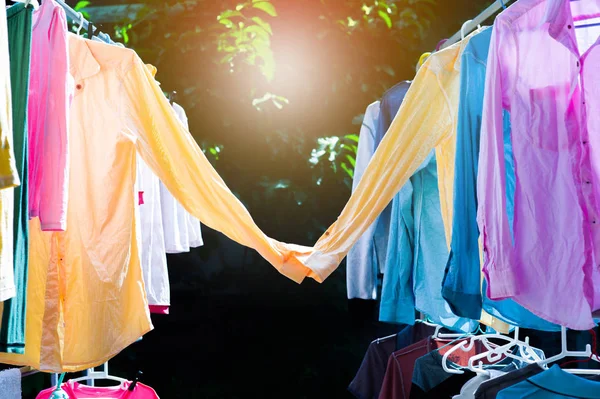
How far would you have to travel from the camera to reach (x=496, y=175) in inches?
61.5

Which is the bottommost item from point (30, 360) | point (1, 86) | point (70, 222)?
point (30, 360)

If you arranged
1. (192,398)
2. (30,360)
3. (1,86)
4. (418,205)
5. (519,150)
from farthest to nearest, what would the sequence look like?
(192,398) < (418,205) < (30,360) < (519,150) < (1,86)

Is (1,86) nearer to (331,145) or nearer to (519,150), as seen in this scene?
(519,150)

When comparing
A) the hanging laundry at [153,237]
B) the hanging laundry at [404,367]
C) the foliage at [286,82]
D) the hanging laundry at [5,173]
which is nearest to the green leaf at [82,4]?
the foliage at [286,82]

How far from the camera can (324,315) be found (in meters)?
3.58

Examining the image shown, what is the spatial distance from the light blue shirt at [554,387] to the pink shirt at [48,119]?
127 cm

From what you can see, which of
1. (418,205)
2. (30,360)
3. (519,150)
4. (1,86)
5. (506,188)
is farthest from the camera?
(418,205)

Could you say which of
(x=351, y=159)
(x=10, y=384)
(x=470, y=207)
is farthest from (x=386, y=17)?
(x=10, y=384)

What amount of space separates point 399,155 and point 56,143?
104 centimetres

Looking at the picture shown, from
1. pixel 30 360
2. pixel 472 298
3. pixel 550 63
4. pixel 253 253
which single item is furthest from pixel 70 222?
pixel 253 253

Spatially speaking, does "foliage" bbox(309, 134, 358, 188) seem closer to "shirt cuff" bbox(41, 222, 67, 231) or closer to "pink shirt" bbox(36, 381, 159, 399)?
"pink shirt" bbox(36, 381, 159, 399)

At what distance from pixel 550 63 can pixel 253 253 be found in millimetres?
2330

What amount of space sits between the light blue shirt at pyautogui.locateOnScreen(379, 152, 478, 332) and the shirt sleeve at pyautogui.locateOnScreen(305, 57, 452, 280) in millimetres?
257

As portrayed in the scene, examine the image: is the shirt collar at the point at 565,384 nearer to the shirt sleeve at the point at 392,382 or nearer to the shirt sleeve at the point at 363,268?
the shirt sleeve at the point at 392,382
